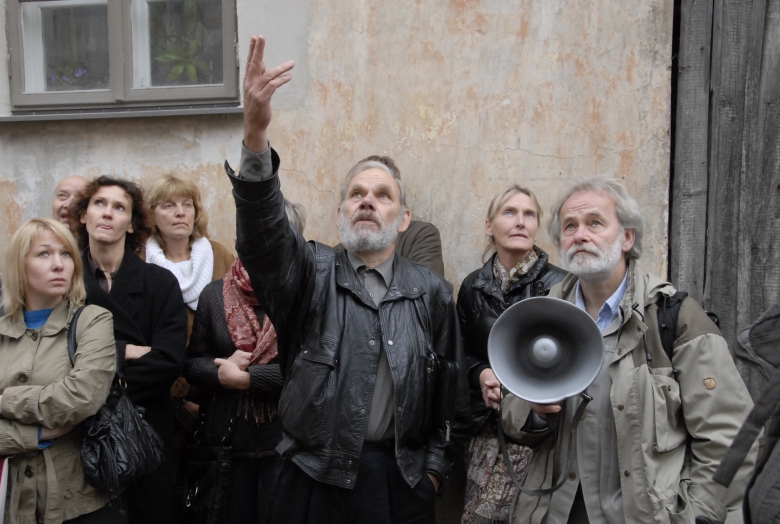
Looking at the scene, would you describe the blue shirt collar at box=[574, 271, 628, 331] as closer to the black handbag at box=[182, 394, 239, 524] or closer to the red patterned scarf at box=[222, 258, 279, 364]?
the red patterned scarf at box=[222, 258, 279, 364]

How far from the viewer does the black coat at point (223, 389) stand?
3.77 meters

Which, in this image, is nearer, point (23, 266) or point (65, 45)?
point (23, 266)

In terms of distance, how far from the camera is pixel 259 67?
2625 mm

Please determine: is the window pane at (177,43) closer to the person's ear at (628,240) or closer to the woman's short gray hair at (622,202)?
the woman's short gray hair at (622,202)

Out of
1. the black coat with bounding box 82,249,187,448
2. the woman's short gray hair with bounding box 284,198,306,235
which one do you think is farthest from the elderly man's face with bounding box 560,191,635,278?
the black coat with bounding box 82,249,187,448

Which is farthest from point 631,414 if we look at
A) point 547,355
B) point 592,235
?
point 592,235

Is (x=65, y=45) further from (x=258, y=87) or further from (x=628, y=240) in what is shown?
(x=628, y=240)

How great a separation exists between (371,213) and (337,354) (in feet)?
2.27

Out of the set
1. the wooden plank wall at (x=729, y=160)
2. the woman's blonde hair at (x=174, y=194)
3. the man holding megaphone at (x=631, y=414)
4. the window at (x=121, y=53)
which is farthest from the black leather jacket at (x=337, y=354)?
the window at (x=121, y=53)

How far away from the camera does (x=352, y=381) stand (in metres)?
3.09

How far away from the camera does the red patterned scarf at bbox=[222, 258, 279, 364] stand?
3.84 metres

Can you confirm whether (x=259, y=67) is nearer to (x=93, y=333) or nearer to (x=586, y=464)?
(x=93, y=333)

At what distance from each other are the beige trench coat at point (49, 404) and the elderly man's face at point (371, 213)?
1.22 metres

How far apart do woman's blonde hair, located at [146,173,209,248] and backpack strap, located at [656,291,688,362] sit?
2.70 m
